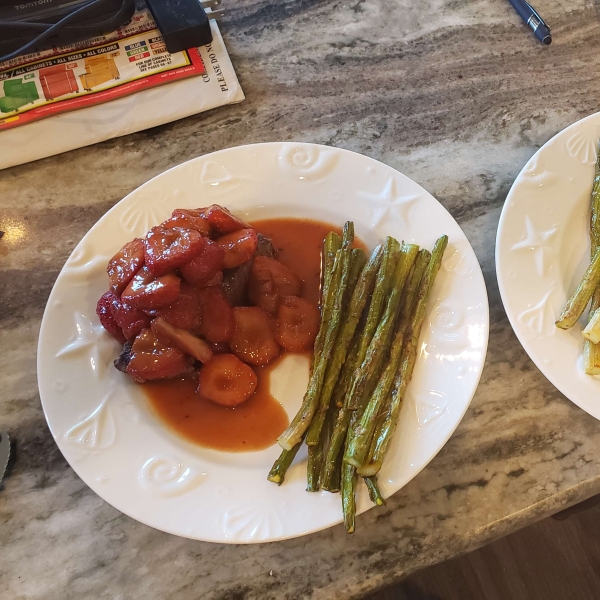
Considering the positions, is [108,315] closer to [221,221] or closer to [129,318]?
[129,318]

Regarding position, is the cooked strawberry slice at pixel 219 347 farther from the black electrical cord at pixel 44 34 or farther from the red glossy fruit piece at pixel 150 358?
the black electrical cord at pixel 44 34

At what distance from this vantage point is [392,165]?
207 centimetres

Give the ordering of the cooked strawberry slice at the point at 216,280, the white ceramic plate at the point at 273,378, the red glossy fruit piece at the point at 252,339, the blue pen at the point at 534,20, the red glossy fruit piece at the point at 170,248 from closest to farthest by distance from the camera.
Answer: the white ceramic plate at the point at 273,378 < the red glossy fruit piece at the point at 170,248 < the cooked strawberry slice at the point at 216,280 < the red glossy fruit piece at the point at 252,339 < the blue pen at the point at 534,20

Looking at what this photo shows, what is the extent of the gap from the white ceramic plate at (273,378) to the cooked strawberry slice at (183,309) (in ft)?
0.81

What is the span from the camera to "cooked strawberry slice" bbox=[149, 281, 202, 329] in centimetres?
152

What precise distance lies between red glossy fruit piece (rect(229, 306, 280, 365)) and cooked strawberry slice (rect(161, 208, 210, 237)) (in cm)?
28

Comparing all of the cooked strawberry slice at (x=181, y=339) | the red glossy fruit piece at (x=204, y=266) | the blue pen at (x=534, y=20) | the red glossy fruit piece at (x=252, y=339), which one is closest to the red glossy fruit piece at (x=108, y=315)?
the cooked strawberry slice at (x=181, y=339)

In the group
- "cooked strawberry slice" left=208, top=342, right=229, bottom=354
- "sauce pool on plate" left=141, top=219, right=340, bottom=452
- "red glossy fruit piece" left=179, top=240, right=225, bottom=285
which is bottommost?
"sauce pool on plate" left=141, top=219, right=340, bottom=452

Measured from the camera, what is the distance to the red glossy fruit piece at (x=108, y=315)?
1.58m

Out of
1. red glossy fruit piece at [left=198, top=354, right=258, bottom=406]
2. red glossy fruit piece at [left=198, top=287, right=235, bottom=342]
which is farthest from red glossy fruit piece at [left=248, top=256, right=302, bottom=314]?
red glossy fruit piece at [left=198, top=354, right=258, bottom=406]

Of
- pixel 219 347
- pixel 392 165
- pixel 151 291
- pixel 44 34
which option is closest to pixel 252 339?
pixel 219 347

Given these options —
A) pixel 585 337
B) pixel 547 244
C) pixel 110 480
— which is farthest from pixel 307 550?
pixel 547 244

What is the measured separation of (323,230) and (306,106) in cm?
68

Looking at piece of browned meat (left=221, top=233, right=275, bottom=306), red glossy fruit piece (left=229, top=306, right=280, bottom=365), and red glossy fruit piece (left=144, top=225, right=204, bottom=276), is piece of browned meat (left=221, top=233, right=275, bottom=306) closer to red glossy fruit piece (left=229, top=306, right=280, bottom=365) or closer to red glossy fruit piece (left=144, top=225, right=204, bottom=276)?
red glossy fruit piece (left=229, top=306, right=280, bottom=365)
